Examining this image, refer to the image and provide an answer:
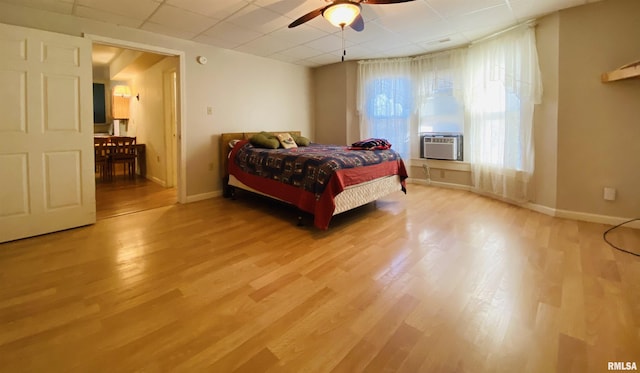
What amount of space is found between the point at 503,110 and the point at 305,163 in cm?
297

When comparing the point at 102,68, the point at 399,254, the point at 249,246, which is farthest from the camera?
the point at 102,68

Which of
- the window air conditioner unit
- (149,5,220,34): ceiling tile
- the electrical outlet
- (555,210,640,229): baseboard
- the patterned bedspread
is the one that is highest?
(149,5,220,34): ceiling tile

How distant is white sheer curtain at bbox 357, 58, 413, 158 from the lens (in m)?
5.22

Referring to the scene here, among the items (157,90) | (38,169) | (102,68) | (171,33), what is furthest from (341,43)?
(102,68)

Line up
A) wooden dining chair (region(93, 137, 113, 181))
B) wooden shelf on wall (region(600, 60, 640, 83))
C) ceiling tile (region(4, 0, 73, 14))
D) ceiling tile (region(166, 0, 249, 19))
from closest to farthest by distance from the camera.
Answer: wooden shelf on wall (region(600, 60, 640, 83))
ceiling tile (region(4, 0, 73, 14))
ceiling tile (region(166, 0, 249, 19))
wooden dining chair (region(93, 137, 113, 181))

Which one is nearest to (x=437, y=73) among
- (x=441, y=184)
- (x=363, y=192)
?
(x=441, y=184)

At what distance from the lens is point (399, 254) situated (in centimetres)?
245

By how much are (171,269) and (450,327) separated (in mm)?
1896

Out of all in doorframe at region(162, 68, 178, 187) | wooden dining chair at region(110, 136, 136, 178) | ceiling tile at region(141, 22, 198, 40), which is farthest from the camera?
wooden dining chair at region(110, 136, 136, 178)

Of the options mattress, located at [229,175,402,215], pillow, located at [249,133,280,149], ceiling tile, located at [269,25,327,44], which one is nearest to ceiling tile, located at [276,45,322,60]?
ceiling tile, located at [269,25,327,44]

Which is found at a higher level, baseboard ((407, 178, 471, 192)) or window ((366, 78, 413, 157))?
window ((366, 78, 413, 157))

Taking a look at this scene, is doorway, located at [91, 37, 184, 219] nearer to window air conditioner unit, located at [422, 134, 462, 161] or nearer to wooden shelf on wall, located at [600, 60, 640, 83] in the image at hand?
window air conditioner unit, located at [422, 134, 462, 161]

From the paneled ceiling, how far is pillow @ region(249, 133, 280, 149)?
4.42ft

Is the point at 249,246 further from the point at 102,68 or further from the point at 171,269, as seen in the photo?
the point at 102,68
